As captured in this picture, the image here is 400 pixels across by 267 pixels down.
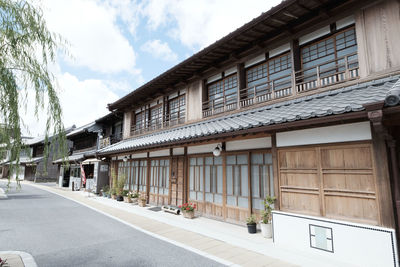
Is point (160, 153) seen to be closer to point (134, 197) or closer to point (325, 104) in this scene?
point (134, 197)

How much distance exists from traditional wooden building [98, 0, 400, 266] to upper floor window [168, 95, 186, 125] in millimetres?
601

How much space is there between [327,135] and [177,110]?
8.62 meters

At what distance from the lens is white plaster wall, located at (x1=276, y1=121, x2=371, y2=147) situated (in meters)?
4.84

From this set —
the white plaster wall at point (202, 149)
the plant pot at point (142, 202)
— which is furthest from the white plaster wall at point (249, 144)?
the plant pot at point (142, 202)

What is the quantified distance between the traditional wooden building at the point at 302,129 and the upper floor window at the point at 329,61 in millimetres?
32

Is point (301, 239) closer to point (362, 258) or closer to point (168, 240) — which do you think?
point (362, 258)

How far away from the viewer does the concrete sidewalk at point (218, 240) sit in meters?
4.88

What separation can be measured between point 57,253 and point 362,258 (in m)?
6.77

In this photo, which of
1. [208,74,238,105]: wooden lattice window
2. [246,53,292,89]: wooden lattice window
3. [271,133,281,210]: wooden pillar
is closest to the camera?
[271,133,281,210]: wooden pillar

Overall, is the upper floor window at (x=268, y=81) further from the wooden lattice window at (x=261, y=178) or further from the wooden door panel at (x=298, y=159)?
the wooden door panel at (x=298, y=159)

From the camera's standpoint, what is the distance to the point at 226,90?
32.8 ft

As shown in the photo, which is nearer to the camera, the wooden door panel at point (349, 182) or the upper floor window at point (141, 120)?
the wooden door panel at point (349, 182)

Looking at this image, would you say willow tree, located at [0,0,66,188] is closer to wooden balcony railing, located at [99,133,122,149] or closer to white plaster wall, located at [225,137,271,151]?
white plaster wall, located at [225,137,271,151]

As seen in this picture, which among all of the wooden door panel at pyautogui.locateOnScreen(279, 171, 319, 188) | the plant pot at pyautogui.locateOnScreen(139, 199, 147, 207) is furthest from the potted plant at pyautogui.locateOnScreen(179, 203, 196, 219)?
the wooden door panel at pyautogui.locateOnScreen(279, 171, 319, 188)
